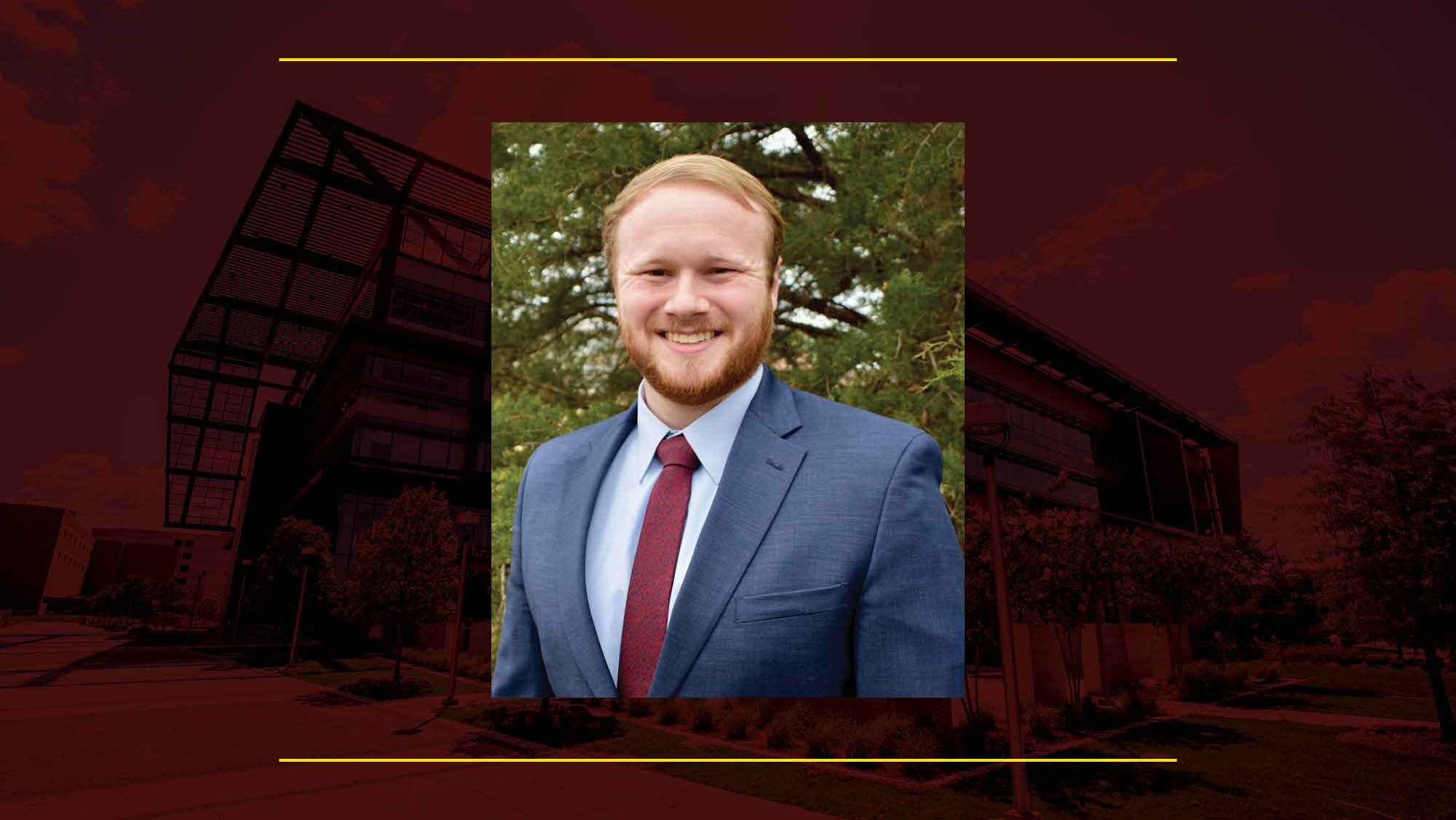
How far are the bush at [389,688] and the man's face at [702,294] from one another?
50.2 ft

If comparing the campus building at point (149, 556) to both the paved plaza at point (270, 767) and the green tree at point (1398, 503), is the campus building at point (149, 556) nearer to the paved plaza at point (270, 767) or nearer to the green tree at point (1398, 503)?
the paved plaza at point (270, 767)

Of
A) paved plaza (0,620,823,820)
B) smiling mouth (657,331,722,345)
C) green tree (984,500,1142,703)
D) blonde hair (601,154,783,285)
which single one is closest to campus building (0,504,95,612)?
paved plaza (0,620,823,820)

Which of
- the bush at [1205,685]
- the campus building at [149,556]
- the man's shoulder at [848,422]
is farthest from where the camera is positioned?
the campus building at [149,556]

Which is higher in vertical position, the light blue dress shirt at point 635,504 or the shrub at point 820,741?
the light blue dress shirt at point 635,504

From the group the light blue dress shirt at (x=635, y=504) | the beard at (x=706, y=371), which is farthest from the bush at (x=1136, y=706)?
the beard at (x=706, y=371)

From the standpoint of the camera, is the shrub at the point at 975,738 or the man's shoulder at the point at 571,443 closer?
the man's shoulder at the point at 571,443

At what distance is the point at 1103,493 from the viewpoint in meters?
21.1

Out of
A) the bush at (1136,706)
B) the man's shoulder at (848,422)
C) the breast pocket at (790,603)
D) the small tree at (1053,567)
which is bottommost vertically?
the bush at (1136,706)

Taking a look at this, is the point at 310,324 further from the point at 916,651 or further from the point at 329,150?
the point at 916,651

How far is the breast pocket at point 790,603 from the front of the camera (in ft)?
22.2

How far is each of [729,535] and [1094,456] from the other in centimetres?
1782

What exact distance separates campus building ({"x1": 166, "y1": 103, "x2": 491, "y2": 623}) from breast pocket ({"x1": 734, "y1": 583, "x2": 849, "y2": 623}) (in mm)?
11363

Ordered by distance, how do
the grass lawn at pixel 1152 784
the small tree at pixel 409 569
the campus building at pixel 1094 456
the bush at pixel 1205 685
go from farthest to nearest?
1. the small tree at pixel 409 569
2. the bush at pixel 1205 685
3. the campus building at pixel 1094 456
4. the grass lawn at pixel 1152 784

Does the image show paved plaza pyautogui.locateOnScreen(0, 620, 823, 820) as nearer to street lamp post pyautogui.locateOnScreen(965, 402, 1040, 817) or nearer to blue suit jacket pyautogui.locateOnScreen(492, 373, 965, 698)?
street lamp post pyautogui.locateOnScreen(965, 402, 1040, 817)
